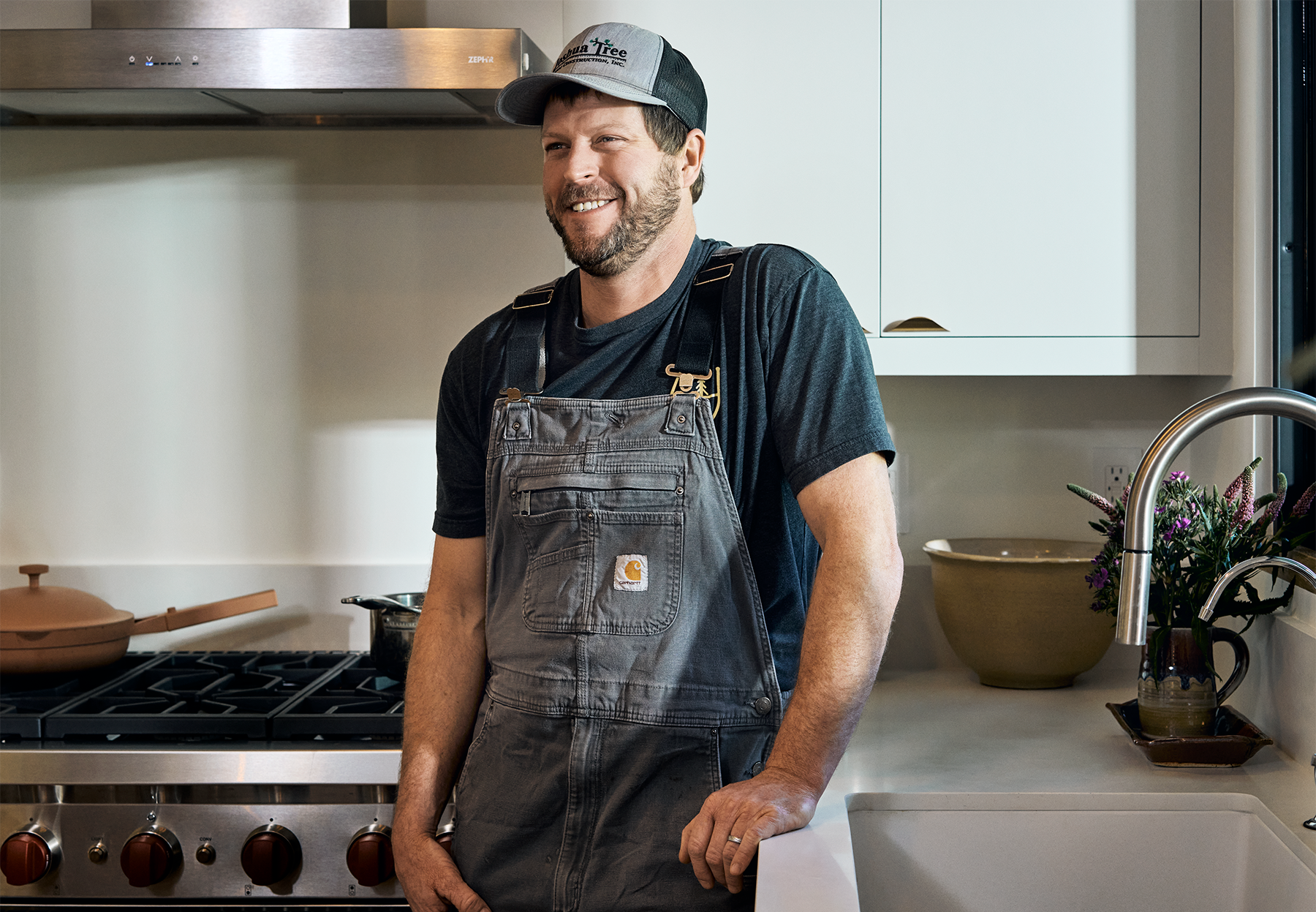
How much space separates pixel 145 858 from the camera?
1.43 m

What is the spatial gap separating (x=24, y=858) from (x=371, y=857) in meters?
0.44

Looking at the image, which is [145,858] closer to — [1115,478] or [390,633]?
[390,633]

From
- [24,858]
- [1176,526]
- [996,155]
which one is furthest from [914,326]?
[24,858]

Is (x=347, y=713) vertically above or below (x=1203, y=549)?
below

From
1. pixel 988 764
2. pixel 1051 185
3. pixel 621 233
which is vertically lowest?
pixel 988 764

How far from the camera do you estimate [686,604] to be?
1129 mm

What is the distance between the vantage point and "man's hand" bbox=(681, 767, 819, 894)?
98cm

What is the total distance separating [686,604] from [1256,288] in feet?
3.15

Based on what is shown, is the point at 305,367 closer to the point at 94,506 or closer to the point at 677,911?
the point at 94,506

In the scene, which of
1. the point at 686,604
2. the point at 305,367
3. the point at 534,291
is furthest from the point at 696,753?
the point at 305,367

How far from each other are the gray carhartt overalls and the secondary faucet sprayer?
1.29 feet

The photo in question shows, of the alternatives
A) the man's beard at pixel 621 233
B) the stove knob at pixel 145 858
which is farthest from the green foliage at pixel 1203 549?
the stove knob at pixel 145 858

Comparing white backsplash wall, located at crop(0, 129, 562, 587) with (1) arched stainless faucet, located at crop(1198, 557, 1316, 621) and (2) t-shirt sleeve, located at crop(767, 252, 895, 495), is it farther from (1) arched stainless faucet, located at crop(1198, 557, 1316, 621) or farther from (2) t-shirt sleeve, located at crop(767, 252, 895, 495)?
(1) arched stainless faucet, located at crop(1198, 557, 1316, 621)

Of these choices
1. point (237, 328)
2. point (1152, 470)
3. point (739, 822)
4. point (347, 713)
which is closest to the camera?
point (1152, 470)
